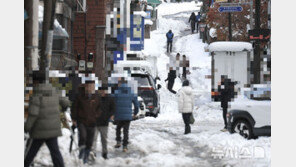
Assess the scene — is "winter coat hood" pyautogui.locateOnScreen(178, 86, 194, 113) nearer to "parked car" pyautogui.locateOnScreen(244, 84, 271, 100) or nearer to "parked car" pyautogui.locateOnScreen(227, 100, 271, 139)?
"parked car" pyautogui.locateOnScreen(227, 100, 271, 139)

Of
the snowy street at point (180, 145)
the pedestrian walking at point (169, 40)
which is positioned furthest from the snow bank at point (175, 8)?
the snowy street at point (180, 145)

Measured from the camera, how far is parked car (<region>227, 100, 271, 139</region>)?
40.6ft

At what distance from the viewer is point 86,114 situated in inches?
409

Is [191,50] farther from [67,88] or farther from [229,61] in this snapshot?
[67,88]

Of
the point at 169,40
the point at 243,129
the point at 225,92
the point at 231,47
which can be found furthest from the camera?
the point at 169,40

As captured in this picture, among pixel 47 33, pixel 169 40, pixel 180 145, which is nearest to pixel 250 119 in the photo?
pixel 180 145

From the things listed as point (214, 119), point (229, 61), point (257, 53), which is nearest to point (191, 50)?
point (229, 61)

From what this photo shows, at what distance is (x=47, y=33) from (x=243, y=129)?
5.92m

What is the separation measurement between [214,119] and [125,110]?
26.9 ft

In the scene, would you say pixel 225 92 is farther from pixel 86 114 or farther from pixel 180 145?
pixel 86 114

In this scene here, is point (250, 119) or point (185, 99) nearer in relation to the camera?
point (250, 119)

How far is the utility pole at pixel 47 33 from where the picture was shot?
1295cm

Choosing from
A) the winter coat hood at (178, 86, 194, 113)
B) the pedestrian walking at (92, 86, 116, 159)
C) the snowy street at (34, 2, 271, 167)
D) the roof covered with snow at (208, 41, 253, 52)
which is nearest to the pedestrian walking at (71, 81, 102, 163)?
the pedestrian walking at (92, 86, 116, 159)

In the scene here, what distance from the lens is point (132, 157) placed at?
1144 centimetres
